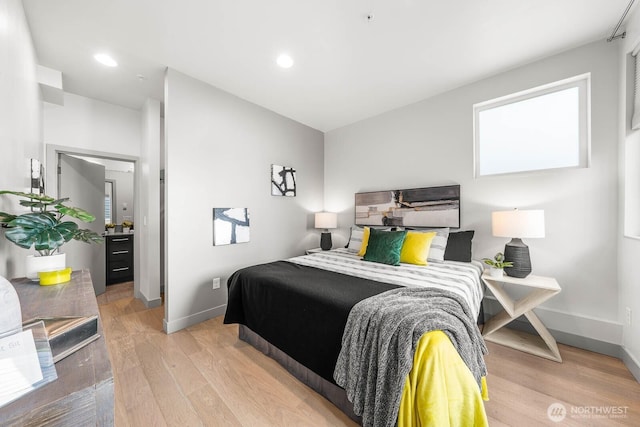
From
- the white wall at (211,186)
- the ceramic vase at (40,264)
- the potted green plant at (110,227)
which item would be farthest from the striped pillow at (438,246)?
the potted green plant at (110,227)

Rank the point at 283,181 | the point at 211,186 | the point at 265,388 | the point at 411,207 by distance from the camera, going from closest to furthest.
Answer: the point at 265,388 → the point at 211,186 → the point at 411,207 → the point at 283,181

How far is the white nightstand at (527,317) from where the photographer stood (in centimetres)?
198

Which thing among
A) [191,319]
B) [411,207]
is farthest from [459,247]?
[191,319]

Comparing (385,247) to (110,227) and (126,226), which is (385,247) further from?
(110,227)

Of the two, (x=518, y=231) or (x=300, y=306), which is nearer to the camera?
(x=300, y=306)

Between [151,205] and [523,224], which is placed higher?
[151,205]

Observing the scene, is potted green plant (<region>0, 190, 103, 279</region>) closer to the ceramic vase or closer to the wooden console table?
the ceramic vase

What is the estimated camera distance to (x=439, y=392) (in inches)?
40.5

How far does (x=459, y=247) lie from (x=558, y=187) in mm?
1019

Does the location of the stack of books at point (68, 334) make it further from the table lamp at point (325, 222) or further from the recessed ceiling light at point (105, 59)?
the table lamp at point (325, 222)

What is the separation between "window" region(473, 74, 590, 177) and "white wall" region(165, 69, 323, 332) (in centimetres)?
256

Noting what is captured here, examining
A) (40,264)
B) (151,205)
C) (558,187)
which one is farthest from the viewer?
(151,205)

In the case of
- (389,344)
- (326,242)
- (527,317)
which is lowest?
(527,317)

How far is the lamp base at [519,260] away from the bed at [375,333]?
33 centimetres
